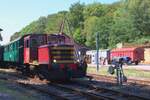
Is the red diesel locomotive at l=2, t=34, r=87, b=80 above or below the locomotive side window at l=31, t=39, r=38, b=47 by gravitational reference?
below

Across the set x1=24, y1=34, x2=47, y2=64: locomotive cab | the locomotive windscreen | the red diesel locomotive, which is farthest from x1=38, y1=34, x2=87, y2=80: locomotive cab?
x1=24, y1=34, x2=47, y2=64: locomotive cab

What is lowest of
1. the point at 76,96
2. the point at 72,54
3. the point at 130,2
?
the point at 76,96

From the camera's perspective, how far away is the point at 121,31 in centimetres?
10606

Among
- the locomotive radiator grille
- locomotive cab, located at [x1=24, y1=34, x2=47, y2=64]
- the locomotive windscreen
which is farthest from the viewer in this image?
locomotive cab, located at [x1=24, y1=34, x2=47, y2=64]

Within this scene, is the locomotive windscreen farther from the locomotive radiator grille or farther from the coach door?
the locomotive radiator grille

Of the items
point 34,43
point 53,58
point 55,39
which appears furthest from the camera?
point 34,43

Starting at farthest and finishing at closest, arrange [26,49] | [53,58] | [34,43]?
[26,49]
[34,43]
[53,58]

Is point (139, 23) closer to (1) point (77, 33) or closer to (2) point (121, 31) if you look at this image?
(2) point (121, 31)

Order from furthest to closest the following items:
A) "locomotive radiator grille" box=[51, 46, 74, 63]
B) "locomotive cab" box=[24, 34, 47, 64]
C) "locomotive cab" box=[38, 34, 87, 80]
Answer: "locomotive cab" box=[24, 34, 47, 64]
"locomotive radiator grille" box=[51, 46, 74, 63]
"locomotive cab" box=[38, 34, 87, 80]

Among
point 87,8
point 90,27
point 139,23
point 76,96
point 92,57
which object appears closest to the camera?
point 76,96

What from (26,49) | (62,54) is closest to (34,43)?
(26,49)

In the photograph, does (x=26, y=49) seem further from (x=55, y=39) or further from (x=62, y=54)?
(x=62, y=54)

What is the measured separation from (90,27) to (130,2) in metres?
33.2

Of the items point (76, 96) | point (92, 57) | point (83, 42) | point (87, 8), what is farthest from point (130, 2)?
point (76, 96)
